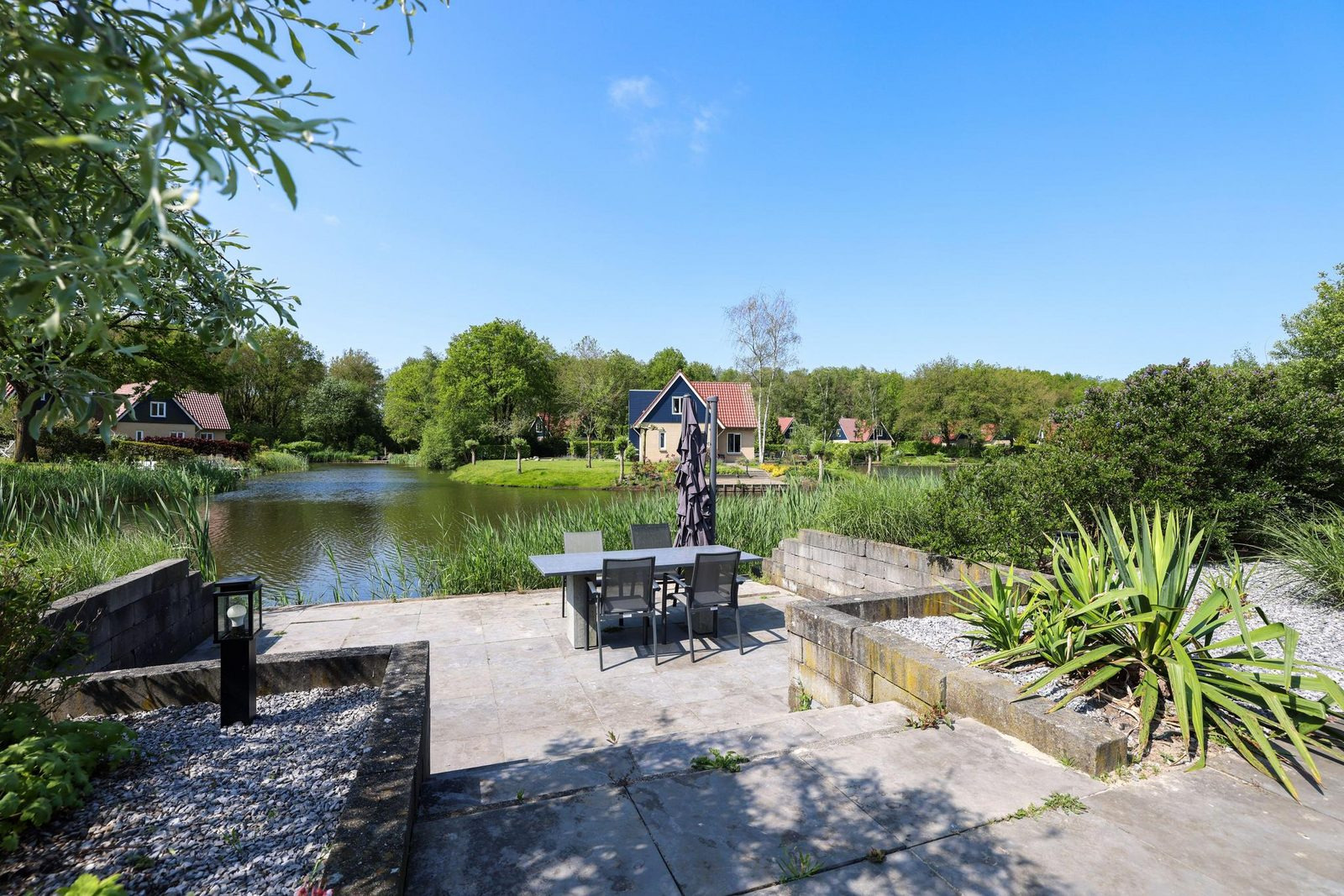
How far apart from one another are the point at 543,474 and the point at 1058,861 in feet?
107

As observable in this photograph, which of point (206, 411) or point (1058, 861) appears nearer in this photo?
point (1058, 861)

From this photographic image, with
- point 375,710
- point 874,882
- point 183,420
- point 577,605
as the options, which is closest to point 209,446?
point 183,420

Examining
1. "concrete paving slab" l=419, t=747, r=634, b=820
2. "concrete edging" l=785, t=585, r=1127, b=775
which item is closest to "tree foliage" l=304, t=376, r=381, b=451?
"concrete edging" l=785, t=585, r=1127, b=775

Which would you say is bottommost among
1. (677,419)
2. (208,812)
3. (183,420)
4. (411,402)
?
(208,812)

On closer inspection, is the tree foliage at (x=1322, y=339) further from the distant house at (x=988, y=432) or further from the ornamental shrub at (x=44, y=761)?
the distant house at (x=988, y=432)

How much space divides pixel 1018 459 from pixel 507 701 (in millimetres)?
5744

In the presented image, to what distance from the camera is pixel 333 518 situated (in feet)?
61.8

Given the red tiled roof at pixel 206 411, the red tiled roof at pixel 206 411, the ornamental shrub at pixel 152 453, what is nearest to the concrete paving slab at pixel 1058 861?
the ornamental shrub at pixel 152 453

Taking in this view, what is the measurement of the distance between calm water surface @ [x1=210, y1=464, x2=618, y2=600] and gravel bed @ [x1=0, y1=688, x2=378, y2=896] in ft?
21.5

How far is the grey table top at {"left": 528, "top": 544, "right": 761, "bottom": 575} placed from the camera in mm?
5590

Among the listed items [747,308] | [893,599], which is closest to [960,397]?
[747,308]

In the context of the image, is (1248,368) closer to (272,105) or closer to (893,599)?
(893,599)

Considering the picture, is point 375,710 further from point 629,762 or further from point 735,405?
point 735,405

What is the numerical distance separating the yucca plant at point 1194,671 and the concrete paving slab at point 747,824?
130 cm
